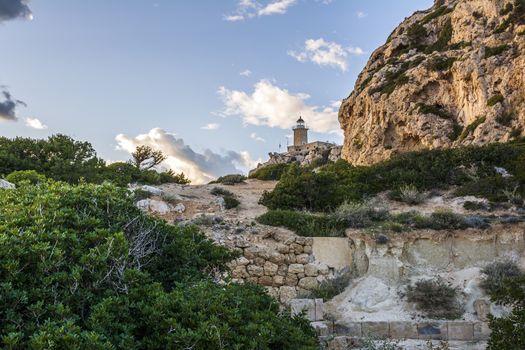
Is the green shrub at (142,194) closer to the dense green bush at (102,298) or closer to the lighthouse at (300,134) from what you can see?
the dense green bush at (102,298)

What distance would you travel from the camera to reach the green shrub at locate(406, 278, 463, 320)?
30.8 ft

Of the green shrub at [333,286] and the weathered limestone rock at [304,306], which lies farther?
the green shrub at [333,286]

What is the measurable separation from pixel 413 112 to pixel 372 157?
415 cm

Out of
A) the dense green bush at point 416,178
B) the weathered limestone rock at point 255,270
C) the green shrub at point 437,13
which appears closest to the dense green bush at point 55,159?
the dense green bush at point 416,178

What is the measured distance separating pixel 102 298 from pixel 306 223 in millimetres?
9720

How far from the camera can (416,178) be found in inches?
764

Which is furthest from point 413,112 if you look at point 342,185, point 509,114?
point 342,185

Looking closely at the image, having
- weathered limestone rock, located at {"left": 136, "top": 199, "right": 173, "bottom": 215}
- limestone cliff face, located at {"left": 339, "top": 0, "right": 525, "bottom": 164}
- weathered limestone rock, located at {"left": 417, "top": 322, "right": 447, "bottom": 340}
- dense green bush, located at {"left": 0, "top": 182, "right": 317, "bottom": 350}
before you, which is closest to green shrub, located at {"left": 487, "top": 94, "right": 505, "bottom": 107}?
limestone cliff face, located at {"left": 339, "top": 0, "right": 525, "bottom": 164}

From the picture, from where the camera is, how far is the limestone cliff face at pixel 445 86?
83.6 ft

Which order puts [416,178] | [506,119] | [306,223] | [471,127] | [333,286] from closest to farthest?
[333,286] < [306,223] < [416,178] < [506,119] < [471,127]

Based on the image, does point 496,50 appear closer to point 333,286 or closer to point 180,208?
point 180,208

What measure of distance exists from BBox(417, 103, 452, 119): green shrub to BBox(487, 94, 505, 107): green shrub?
3.42 meters

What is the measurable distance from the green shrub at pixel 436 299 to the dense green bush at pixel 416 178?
705 cm

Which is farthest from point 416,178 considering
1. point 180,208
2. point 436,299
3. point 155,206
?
point 155,206
